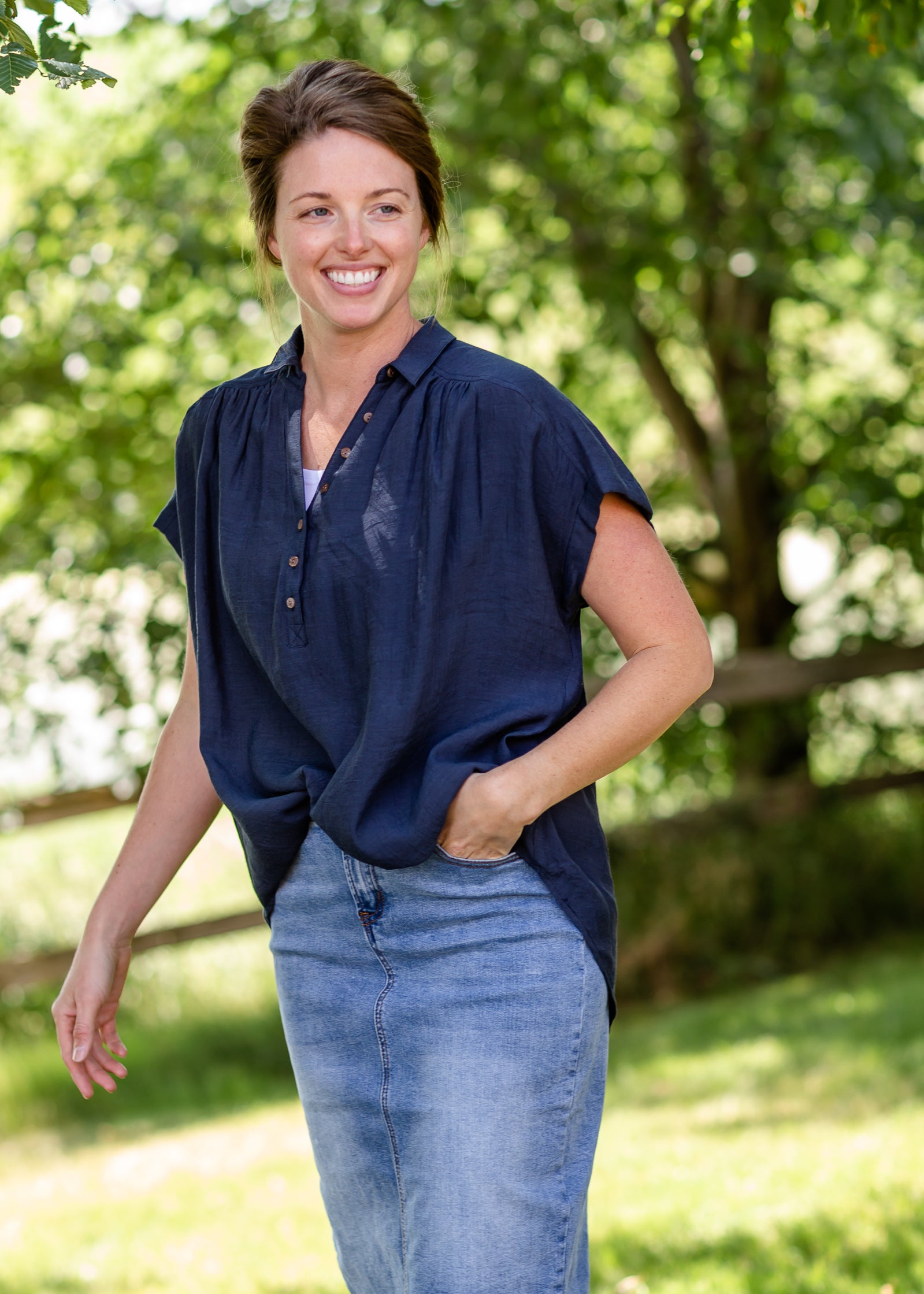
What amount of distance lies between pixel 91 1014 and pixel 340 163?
1.16 metres

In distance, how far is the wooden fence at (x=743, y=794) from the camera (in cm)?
617

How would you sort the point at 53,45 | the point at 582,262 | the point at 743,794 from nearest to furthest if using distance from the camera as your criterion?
1. the point at 53,45
2. the point at 582,262
3. the point at 743,794

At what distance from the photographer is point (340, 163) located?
5.74 ft

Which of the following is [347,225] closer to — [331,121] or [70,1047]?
[331,121]

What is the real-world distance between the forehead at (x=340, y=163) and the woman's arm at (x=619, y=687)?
502 millimetres

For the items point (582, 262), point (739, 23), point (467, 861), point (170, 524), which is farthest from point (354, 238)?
point (582, 262)

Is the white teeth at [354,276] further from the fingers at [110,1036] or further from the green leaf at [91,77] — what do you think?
the fingers at [110,1036]

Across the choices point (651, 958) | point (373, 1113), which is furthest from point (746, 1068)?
point (373, 1113)

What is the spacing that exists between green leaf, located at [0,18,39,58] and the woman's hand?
1143 millimetres

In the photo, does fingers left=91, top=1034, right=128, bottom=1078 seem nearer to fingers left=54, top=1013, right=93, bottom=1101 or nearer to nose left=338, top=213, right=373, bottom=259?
fingers left=54, top=1013, right=93, bottom=1101

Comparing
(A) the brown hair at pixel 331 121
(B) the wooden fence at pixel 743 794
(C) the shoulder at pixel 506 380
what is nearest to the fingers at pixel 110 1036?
(C) the shoulder at pixel 506 380

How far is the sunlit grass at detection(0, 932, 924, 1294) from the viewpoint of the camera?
344cm

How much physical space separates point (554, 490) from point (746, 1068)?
419 centimetres

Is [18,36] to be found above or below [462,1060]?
above
